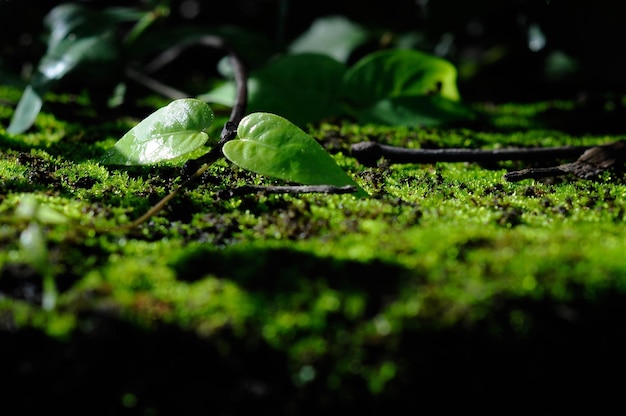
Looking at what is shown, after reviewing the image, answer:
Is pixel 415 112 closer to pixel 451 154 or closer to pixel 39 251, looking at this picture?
pixel 451 154

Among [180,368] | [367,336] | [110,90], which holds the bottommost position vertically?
[110,90]

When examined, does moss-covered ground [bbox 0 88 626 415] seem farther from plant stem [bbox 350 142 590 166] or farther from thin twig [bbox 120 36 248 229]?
plant stem [bbox 350 142 590 166]

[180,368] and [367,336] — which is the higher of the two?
[367,336]

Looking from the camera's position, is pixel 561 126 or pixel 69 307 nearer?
pixel 69 307

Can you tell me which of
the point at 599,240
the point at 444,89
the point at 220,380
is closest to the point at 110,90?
the point at 444,89

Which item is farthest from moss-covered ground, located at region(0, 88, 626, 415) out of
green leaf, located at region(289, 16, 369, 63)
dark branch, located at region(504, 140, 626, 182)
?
green leaf, located at region(289, 16, 369, 63)

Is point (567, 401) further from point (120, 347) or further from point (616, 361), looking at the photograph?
point (120, 347)

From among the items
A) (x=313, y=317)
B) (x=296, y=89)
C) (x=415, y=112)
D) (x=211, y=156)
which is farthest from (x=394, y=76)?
(x=313, y=317)
